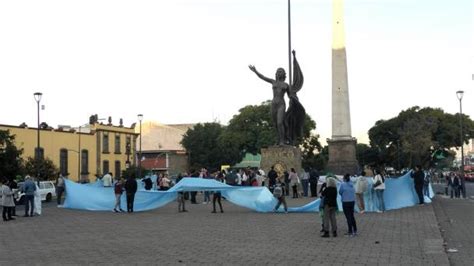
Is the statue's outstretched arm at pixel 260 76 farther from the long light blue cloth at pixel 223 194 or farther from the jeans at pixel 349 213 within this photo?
the jeans at pixel 349 213

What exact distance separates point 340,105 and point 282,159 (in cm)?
2015

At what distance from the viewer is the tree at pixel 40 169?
51719mm

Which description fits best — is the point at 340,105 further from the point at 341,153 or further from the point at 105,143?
the point at 105,143

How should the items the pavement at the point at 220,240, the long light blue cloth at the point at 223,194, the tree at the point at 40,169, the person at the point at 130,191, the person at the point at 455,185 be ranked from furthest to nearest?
the tree at the point at 40,169 < the person at the point at 455,185 < the person at the point at 130,191 < the long light blue cloth at the point at 223,194 < the pavement at the point at 220,240

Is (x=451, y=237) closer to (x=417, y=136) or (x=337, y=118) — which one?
(x=337, y=118)

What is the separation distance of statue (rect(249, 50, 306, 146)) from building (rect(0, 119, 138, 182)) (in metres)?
36.0

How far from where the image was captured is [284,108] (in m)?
31.7

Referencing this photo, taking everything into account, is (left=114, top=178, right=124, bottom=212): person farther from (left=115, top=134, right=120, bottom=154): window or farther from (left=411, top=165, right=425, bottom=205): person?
(left=115, top=134, right=120, bottom=154): window

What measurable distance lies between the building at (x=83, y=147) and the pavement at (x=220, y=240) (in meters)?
46.3

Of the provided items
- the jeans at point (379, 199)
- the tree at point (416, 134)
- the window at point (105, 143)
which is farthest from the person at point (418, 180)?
the window at point (105, 143)

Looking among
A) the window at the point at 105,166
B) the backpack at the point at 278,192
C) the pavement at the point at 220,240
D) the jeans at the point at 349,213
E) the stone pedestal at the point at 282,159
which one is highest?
the window at the point at 105,166

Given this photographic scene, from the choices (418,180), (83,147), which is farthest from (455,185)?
(83,147)

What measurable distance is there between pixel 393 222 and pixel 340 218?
1678mm

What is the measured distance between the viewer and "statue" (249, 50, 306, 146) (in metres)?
31.1
